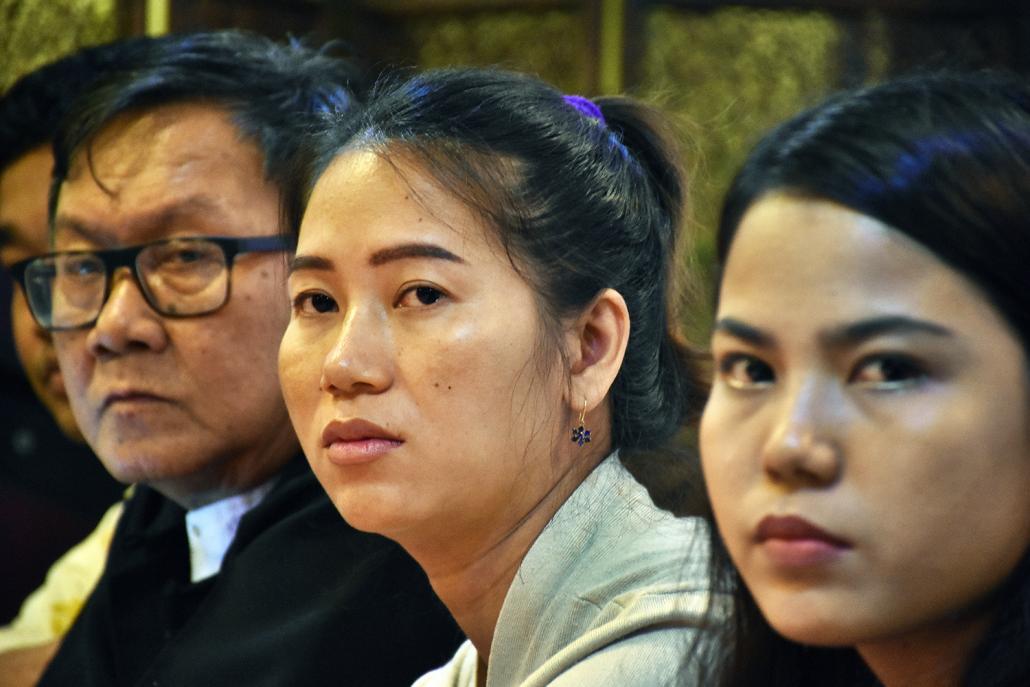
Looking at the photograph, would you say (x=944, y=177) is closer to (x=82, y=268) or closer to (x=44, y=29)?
(x=82, y=268)

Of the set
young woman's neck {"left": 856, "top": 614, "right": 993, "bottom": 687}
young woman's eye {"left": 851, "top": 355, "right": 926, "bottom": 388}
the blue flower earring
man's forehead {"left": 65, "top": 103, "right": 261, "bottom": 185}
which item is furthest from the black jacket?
young woman's eye {"left": 851, "top": 355, "right": 926, "bottom": 388}

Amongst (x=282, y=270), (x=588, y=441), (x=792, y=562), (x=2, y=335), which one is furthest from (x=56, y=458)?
(x=792, y=562)

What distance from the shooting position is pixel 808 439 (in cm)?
86

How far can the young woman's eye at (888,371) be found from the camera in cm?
85

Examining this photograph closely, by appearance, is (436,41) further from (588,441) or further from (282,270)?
(588,441)

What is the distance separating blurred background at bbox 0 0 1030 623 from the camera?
296 cm

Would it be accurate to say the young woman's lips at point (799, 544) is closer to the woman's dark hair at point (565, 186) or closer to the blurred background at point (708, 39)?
the woman's dark hair at point (565, 186)

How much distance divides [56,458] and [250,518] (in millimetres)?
1309

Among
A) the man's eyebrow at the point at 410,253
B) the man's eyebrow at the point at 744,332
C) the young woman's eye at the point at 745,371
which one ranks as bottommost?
the young woman's eye at the point at 745,371

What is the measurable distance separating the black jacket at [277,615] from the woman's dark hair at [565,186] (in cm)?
39

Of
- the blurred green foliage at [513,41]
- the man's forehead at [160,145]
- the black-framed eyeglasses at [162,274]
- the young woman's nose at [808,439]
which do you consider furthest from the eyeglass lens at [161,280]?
the blurred green foliage at [513,41]

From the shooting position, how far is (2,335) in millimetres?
3061

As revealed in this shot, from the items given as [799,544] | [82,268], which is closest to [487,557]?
[799,544]

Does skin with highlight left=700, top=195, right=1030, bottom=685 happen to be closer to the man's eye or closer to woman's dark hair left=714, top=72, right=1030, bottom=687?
woman's dark hair left=714, top=72, right=1030, bottom=687
